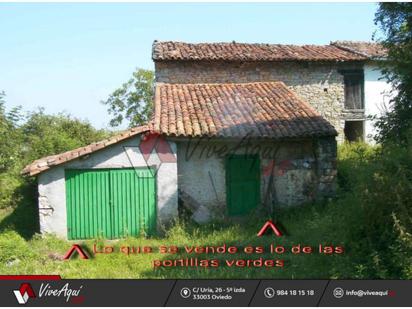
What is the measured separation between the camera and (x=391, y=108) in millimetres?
8555

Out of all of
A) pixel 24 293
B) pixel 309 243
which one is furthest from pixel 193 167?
pixel 24 293

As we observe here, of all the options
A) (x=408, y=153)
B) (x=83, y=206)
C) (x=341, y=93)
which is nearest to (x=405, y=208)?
(x=408, y=153)

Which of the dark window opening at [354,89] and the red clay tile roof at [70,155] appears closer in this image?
the red clay tile roof at [70,155]

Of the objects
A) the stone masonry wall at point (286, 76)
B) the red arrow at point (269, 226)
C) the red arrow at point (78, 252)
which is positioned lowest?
the red arrow at point (269, 226)

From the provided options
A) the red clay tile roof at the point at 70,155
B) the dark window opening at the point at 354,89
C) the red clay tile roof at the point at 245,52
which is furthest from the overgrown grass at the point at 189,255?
the dark window opening at the point at 354,89

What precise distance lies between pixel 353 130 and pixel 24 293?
1588 cm

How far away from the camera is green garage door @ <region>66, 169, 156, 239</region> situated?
26.1ft

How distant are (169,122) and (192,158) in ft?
3.30

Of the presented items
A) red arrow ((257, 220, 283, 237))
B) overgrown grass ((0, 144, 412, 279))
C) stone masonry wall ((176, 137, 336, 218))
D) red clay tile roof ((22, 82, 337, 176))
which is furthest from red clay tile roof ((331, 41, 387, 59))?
red arrow ((257, 220, 283, 237))

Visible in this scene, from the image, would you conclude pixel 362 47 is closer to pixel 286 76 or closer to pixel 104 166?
pixel 286 76

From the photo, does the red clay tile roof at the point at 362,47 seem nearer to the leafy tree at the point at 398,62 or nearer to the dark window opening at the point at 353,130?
the dark window opening at the point at 353,130

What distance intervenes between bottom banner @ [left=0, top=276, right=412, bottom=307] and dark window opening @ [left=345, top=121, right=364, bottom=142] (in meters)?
13.8

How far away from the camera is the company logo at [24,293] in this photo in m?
4.05

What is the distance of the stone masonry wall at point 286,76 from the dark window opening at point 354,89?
44 cm
